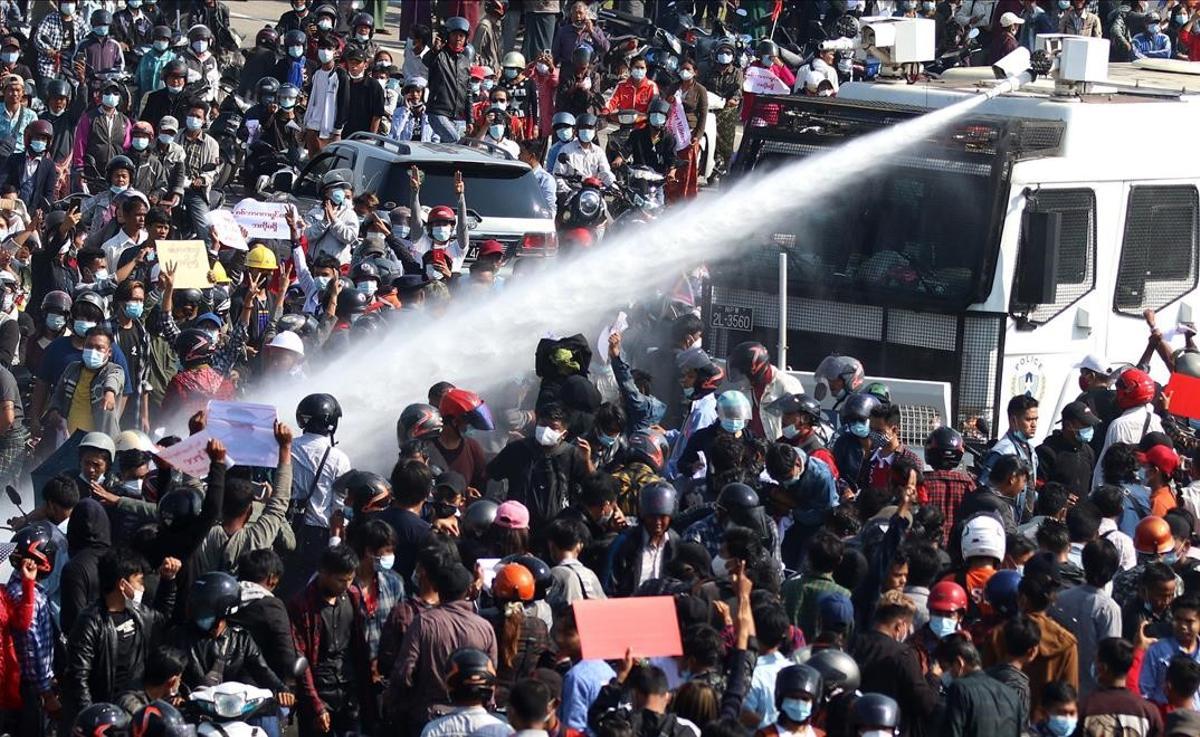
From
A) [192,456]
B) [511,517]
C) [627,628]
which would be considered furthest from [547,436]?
[627,628]

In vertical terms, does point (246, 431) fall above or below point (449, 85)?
above

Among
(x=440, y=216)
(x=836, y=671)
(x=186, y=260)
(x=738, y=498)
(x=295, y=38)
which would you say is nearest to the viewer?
(x=836, y=671)

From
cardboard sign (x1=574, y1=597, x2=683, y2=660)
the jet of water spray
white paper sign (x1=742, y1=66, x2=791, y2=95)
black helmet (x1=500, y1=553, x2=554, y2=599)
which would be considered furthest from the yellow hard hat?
cardboard sign (x1=574, y1=597, x2=683, y2=660)

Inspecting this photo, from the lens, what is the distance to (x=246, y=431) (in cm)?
1016

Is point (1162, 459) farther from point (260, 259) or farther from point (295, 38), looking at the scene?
point (295, 38)

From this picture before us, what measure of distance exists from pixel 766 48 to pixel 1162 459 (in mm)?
15066

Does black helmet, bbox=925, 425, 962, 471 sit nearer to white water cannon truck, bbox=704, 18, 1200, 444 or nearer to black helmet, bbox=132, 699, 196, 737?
white water cannon truck, bbox=704, 18, 1200, 444

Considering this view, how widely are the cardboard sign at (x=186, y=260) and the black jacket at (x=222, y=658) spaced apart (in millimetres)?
6009

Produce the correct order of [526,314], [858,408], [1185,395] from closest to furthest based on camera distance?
[858,408], [1185,395], [526,314]

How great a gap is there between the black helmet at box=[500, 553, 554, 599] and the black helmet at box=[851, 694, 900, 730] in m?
1.64

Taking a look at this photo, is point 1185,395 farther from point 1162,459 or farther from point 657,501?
point 657,501

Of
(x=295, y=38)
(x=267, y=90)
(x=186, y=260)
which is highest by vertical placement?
(x=295, y=38)

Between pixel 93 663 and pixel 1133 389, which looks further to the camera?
pixel 1133 389

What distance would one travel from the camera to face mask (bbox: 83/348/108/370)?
12.5 meters
